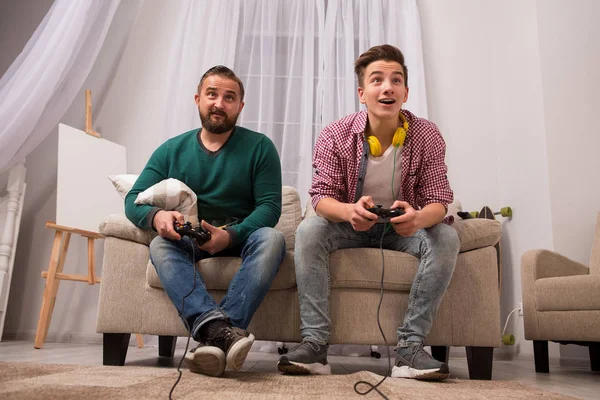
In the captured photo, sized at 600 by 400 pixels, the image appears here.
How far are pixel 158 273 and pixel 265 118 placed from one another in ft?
5.58

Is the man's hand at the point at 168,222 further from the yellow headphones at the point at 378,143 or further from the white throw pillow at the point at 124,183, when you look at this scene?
the yellow headphones at the point at 378,143

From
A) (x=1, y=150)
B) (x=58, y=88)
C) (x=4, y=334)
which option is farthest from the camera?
(x=4, y=334)

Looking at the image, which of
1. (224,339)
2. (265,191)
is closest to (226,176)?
(265,191)

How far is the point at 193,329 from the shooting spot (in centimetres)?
145

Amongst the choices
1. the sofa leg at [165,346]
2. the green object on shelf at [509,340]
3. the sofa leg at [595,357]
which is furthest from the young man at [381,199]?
the green object on shelf at [509,340]

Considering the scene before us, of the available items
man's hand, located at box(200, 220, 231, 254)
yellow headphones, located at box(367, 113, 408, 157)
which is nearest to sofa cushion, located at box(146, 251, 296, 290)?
man's hand, located at box(200, 220, 231, 254)

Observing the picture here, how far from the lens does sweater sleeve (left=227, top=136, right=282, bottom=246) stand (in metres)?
1.74

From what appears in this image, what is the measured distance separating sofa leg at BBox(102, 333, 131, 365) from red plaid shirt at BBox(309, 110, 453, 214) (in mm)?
818

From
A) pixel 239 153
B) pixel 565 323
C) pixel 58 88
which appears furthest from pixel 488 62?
pixel 58 88

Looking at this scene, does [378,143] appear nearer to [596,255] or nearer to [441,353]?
[441,353]

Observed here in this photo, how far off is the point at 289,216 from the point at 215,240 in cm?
69

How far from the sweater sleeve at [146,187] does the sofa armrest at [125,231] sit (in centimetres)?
4

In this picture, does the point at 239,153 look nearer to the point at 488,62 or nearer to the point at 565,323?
the point at 565,323

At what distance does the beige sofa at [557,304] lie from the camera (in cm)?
202
